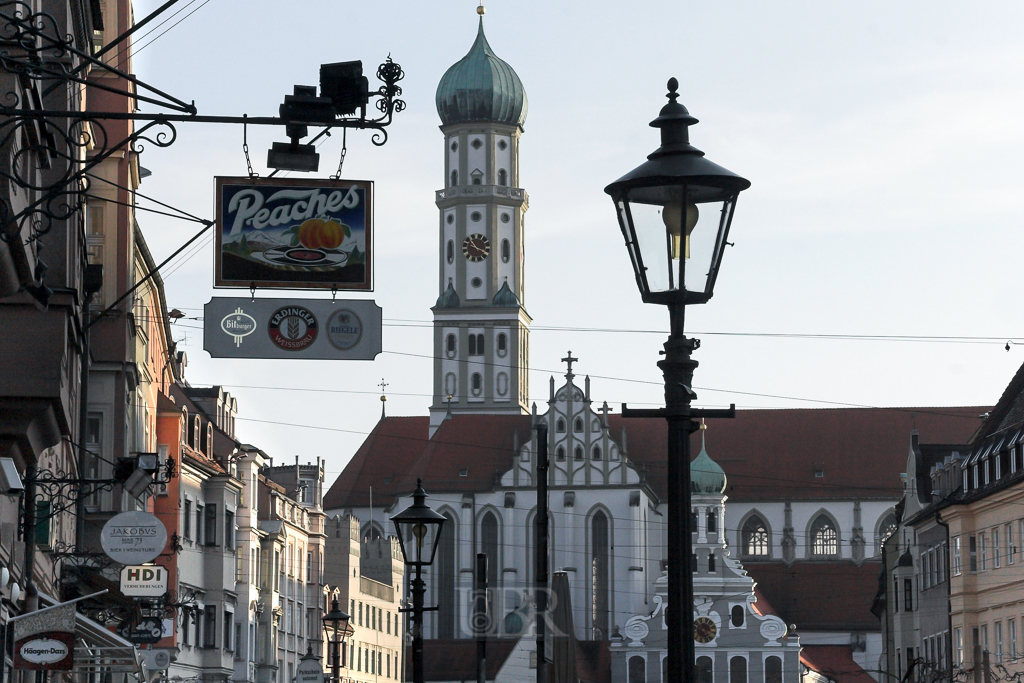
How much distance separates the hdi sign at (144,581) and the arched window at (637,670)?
7552 cm

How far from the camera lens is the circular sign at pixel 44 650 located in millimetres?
15594

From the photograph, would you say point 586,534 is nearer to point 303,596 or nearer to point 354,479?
point 354,479

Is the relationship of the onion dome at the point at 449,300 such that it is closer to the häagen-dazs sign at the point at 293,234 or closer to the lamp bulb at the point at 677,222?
the häagen-dazs sign at the point at 293,234

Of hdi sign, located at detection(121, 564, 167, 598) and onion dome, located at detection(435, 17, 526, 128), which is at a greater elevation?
onion dome, located at detection(435, 17, 526, 128)

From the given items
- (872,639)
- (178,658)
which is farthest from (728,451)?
(178,658)

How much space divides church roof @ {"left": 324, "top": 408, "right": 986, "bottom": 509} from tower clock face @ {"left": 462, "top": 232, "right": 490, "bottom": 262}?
36.3 ft

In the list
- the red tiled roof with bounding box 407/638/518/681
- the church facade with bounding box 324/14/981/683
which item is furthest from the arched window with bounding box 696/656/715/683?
the red tiled roof with bounding box 407/638/518/681

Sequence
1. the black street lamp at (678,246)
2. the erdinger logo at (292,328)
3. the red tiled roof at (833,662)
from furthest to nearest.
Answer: the red tiled roof at (833,662)
the erdinger logo at (292,328)
the black street lamp at (678,246)

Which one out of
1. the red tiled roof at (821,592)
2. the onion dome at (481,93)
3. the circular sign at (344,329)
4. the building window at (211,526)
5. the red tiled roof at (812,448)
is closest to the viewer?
the circular sign at (344,329)

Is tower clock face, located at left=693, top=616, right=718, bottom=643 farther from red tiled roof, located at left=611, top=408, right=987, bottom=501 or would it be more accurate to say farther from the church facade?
red tiled roof, located at left=611, top=408, right=987, bottom=501

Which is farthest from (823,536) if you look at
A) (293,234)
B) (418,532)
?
(293,234)

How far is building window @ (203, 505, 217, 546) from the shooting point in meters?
50.7

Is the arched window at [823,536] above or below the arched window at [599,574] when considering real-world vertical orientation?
above

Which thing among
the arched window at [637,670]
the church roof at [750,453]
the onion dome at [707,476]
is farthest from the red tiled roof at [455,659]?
the onion dome at [707,476]
